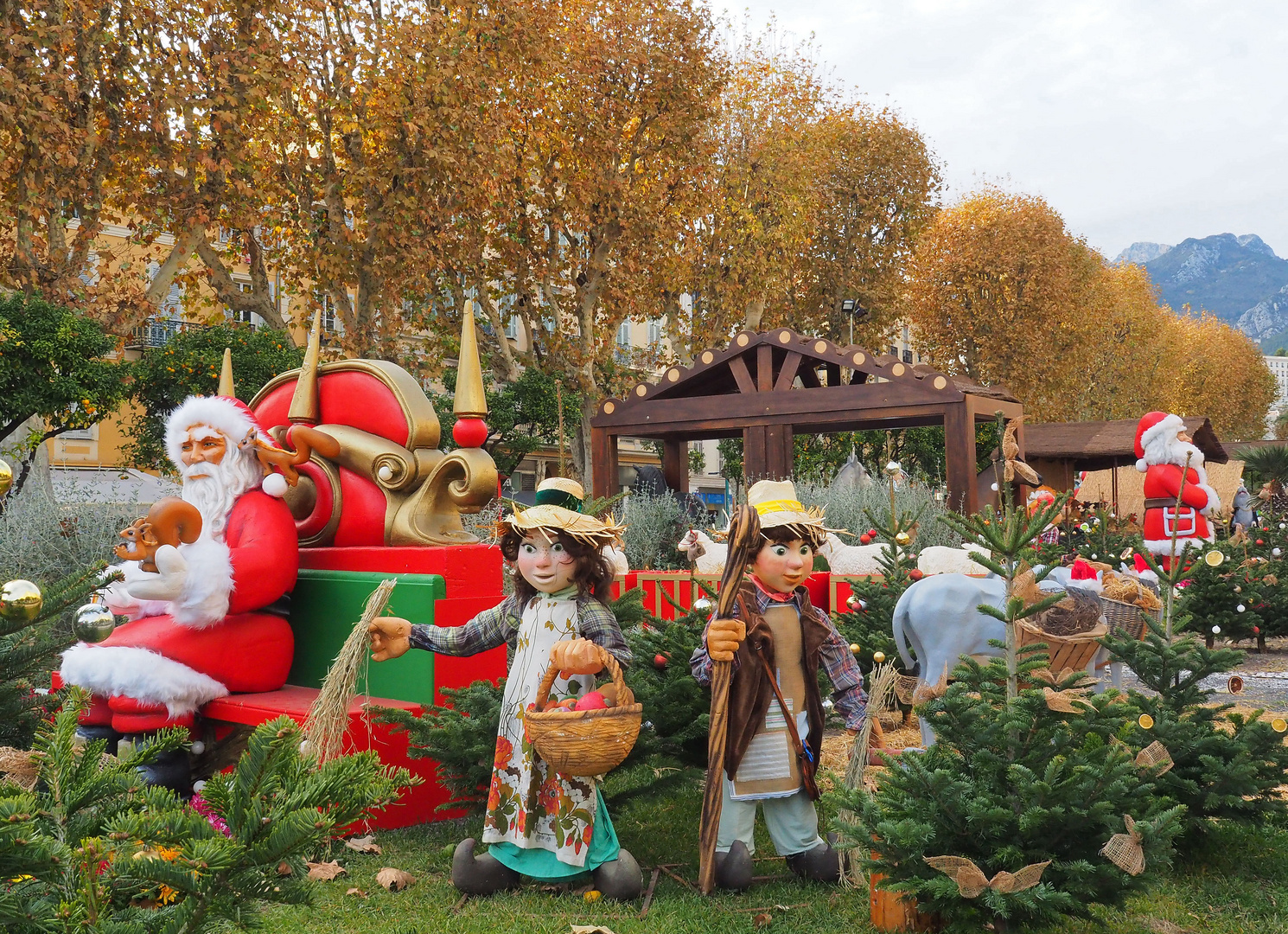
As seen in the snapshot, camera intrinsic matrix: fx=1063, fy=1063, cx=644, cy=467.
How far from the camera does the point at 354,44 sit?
1268cm

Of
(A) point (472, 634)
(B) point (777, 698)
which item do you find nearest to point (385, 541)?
(A) point (472, 634)

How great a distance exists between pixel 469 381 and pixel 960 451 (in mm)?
6505

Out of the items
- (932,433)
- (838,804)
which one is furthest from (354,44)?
(932,433)

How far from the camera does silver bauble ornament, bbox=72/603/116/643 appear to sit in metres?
3.28

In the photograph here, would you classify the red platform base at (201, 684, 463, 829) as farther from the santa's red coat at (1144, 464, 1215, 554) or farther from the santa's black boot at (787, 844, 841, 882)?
the santa's red coat at (1144, 464, 1215, 554)

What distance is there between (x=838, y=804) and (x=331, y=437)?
3105mm

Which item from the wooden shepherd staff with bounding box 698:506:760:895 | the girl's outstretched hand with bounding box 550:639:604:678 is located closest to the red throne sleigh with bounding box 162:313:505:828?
the girl's outstretched hand with bounding box 550:639:604:678

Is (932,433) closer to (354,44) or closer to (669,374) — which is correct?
(669,374)

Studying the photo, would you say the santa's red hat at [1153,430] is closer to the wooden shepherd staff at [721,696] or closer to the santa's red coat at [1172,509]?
the santa's red coat at [1172,509]

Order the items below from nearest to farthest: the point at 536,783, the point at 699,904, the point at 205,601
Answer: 1. the point at 699,904
2. the point at 536,783
3. the point at 205,601

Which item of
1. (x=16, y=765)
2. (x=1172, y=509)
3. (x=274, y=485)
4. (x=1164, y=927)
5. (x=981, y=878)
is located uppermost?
(x=274, y=485)

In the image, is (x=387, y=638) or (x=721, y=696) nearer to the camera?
(x=721, y=696)

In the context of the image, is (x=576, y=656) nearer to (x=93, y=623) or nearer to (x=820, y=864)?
(x=820, y=864)

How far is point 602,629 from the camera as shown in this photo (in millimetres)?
3785
